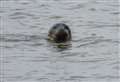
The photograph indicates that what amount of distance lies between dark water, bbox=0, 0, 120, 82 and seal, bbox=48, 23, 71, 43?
0.86 feet

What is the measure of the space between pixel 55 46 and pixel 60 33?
1.71 feet

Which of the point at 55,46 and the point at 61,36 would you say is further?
the point at 61,36

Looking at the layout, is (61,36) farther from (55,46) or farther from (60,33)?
(55,46)

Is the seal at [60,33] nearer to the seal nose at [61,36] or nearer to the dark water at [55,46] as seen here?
the seal nose at [61,36]

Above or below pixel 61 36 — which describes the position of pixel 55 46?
below

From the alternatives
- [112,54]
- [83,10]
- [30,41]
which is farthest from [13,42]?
[83,10]

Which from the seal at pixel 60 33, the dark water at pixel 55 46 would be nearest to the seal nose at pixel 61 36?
the seal at pixel 60 33

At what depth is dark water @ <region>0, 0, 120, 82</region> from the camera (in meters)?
13.0

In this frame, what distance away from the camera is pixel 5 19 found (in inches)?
704

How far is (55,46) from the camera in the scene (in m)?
15.7

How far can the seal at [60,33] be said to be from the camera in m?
16.0

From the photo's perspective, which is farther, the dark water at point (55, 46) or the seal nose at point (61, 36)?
the seal nose at point (61, 36)

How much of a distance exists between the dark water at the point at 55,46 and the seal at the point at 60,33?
262 mm

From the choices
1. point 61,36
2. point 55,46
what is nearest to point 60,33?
point 61,36
